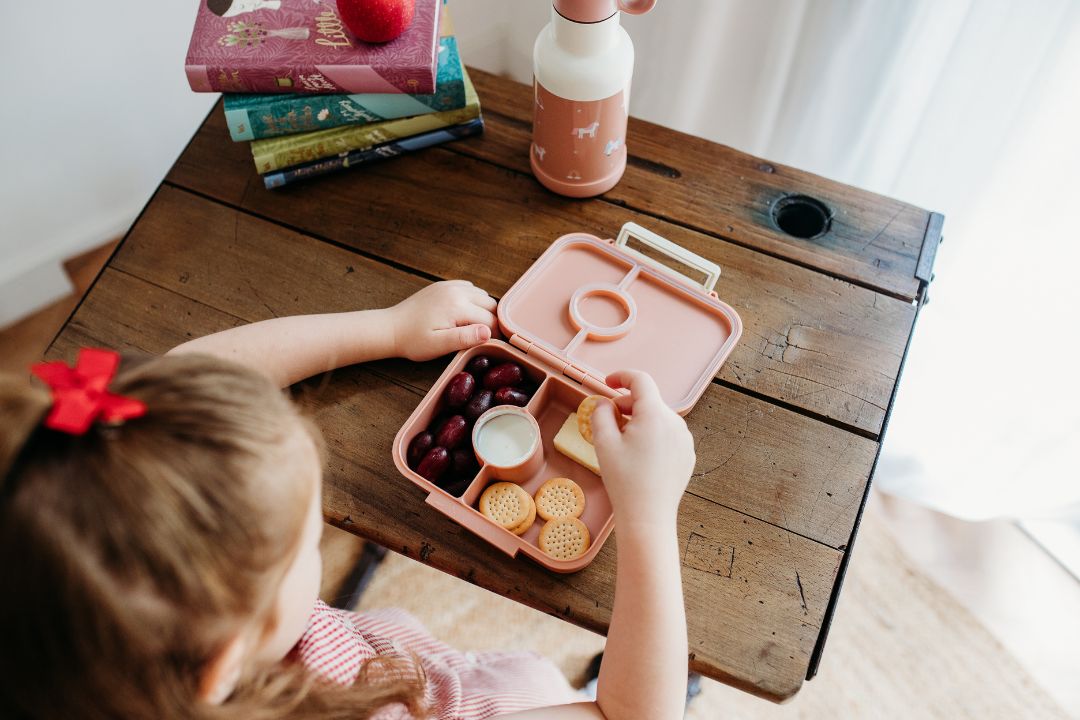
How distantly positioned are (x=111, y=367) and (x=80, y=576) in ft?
0.40

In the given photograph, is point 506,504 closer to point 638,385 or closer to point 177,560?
point 638,385

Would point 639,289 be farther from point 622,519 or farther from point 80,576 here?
point 80,576

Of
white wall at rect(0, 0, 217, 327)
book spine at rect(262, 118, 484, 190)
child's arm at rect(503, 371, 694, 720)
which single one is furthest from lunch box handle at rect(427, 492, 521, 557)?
white wall at rect(0, 0, 217, 327)

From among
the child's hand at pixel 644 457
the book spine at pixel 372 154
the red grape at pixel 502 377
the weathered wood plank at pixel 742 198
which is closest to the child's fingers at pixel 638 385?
the child's hand at pixel 644 457

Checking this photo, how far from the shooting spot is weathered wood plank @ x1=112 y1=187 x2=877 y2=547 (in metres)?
0.78

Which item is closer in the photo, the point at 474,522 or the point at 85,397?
the point at 85,397

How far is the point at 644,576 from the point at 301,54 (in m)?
0.68

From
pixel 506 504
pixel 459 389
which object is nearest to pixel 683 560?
pixel 506 504

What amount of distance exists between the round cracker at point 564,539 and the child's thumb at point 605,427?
84 millimetres

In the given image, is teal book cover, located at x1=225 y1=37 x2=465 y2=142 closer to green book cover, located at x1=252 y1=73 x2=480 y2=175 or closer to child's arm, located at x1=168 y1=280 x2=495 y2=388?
green book cover, located at x1=252 y1=73 x2=480 y2=175

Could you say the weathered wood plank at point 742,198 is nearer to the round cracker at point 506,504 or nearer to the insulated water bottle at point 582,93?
the insulated water bottle at point 582,93

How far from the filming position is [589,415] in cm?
78

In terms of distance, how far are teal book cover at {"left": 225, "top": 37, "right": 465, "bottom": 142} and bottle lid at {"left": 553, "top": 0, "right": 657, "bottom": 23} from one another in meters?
0.21

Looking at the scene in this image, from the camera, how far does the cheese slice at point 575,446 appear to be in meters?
0.78
